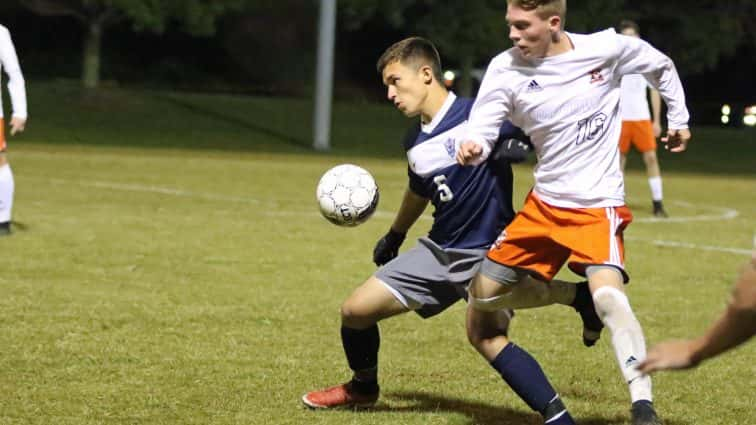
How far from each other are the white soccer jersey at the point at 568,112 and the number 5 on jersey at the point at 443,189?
1.32 feet

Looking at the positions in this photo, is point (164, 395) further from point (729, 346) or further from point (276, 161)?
point (276, 161)

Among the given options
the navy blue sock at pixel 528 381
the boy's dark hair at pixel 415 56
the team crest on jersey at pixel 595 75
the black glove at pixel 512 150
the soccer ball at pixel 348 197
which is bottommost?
the navy blue sock at pixel 528 381

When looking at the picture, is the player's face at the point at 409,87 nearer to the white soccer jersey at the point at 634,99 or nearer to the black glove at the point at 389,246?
the black glove at the point at 389,246

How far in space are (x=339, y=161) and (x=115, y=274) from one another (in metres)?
17.8

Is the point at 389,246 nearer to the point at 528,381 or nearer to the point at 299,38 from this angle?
the point at 528,381

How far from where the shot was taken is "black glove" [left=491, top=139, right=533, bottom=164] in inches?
205

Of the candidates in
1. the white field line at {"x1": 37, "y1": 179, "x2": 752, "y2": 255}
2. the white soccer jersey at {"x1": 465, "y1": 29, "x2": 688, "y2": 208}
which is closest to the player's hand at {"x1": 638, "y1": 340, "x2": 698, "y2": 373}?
the white soccer jersey at {"x1": 465, "y1": 29, "x2": 688, "y2": 208}

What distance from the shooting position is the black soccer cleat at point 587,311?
565cm

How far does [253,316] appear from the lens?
8.09 metres

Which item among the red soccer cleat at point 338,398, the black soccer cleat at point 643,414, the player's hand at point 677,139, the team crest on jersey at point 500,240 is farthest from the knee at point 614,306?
the red soccer cleat at point 338,398

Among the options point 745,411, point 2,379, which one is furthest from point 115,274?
point 745,411

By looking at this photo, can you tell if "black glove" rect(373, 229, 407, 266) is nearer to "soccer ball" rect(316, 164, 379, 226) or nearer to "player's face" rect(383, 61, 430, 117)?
"soccer ball" rect(316, 164, 379, 226)

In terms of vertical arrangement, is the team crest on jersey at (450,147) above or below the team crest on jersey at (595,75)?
below

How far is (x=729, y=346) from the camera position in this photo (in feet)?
9.42
